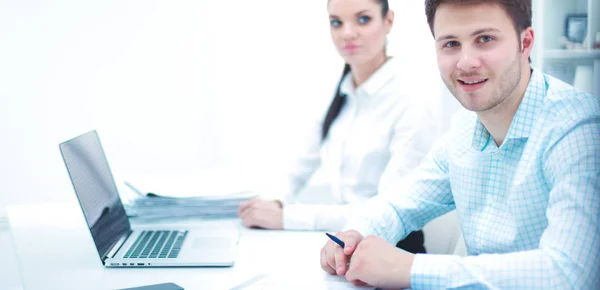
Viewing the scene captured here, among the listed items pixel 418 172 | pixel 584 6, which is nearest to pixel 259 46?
pixel 418 172

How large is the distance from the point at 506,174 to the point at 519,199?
58 mm

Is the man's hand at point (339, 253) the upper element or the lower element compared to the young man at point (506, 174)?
lower

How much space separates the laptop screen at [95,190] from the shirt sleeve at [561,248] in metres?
0.63

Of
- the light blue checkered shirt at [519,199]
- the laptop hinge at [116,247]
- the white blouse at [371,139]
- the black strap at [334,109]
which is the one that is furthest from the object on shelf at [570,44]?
the laptop hinge at [116,247]

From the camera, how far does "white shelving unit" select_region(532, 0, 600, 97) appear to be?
3.45ft

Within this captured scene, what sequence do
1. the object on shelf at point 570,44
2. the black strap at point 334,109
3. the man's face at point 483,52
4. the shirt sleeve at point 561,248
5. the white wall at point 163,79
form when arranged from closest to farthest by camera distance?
the shirt sleeve at point 561,248 → the man's face at point 483,52 → the object on shelf at point 570,44 → the black strap at point 334,109 → the white wall at point 163,79

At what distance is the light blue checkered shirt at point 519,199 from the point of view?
2.86 feet

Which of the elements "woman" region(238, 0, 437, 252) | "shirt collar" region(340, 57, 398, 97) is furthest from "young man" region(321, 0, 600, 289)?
"shirt collar" region(340, 57, 398, 97)

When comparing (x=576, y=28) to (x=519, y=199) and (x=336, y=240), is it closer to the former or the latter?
(x=519, y=199)

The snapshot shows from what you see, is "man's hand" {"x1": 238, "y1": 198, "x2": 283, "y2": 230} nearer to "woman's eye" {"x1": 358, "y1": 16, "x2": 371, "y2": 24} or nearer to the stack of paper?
the stack of paper

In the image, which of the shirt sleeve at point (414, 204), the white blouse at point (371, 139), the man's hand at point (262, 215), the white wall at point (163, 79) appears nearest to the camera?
the shirt sleeve at point (414, 204)

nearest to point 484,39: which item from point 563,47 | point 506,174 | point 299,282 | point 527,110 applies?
point 527,110

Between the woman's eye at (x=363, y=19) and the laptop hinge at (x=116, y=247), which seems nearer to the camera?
the laptop hinge at (x=116, y=247)

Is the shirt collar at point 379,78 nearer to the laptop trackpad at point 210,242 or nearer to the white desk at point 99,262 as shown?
the white desk at point 99,262
